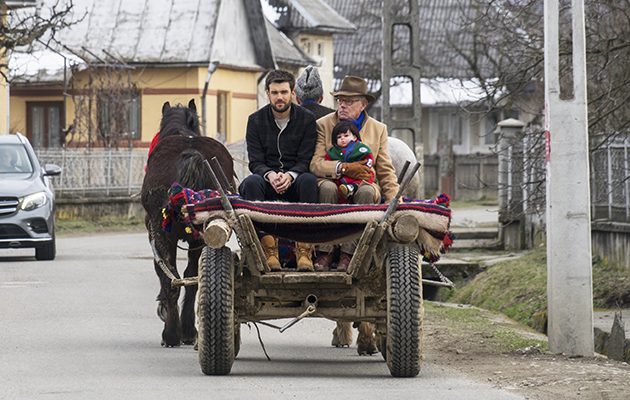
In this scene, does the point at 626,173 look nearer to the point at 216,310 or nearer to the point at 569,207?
the point at 569,207

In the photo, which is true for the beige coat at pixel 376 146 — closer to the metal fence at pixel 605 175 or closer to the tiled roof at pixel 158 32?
the metal fence at pixel 605 175

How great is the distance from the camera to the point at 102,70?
42.9 m

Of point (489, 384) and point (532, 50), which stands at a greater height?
point (532, 50)

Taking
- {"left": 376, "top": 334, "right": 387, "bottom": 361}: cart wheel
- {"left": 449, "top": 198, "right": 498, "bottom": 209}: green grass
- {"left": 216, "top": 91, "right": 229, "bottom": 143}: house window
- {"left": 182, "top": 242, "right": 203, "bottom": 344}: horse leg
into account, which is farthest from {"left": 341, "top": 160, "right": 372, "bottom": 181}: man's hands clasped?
{"left": 216, "top": 91, "right": 229, "bottom": 143}: house window

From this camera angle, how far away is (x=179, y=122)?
13781 mm

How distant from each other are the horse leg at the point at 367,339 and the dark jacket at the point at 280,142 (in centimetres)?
168

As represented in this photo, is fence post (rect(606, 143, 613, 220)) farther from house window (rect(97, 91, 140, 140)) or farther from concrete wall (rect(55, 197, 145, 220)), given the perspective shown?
house window (rect(97, 91, 140, 140))

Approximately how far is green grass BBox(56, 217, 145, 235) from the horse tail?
19295 mm

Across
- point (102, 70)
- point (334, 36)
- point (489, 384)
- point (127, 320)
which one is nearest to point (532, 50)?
point (127, 320)

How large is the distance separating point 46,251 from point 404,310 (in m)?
13.0

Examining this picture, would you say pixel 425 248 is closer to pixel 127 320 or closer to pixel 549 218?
pixel 549 218

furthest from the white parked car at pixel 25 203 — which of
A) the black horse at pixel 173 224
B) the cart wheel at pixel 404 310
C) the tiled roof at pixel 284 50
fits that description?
the tiled roof at pixel 284 50

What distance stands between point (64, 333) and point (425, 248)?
13.4ft

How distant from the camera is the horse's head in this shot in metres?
13.6
